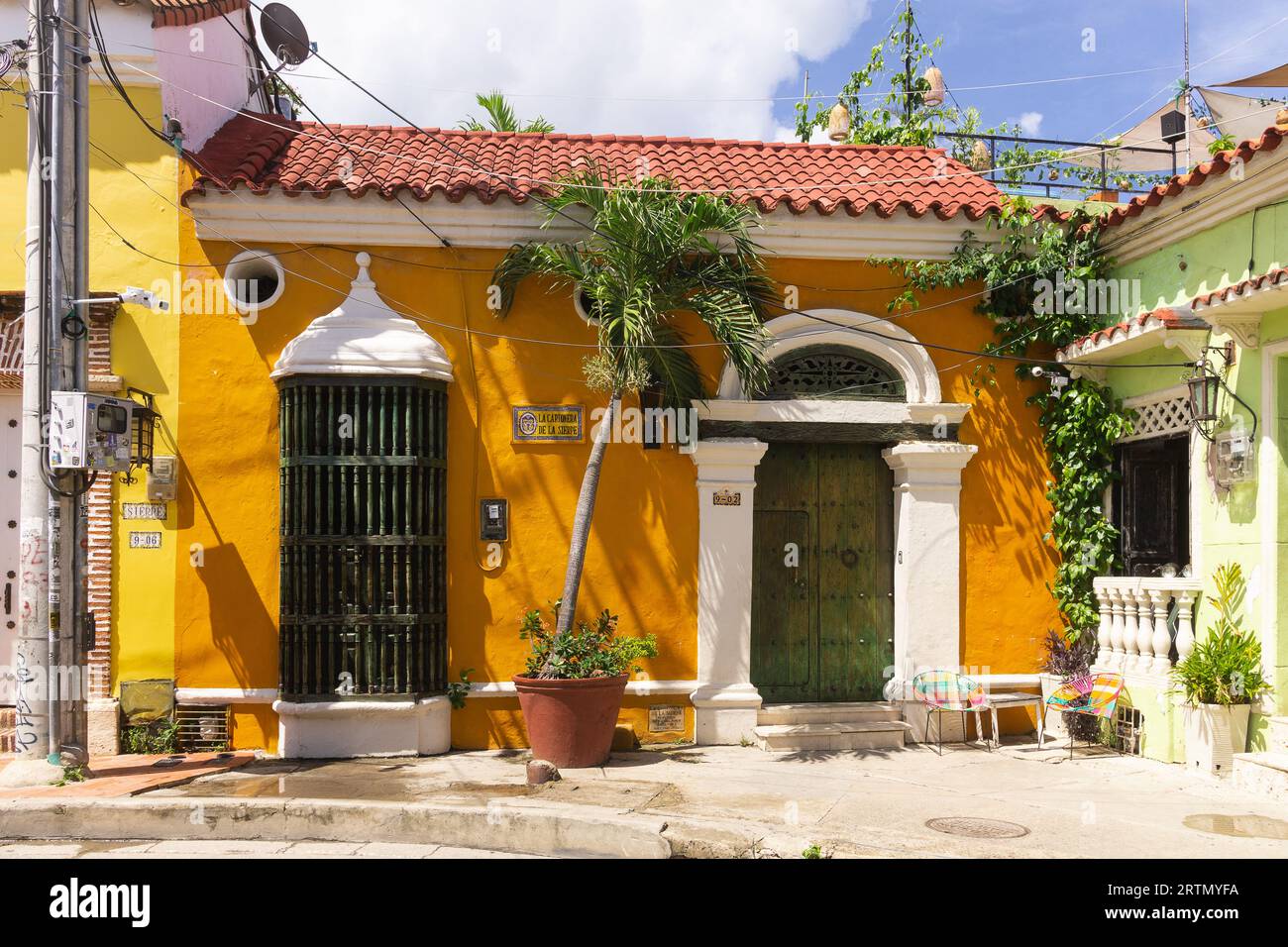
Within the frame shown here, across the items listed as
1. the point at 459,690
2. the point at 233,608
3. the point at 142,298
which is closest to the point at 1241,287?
the point at 459,690

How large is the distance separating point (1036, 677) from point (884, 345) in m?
3.05

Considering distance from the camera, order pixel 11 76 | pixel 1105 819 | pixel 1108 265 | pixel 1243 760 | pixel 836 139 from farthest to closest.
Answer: pixel 836 139 < pixel 1108 265 < pixel 11 76 < pixel 1243 760 < pixel 1105 819

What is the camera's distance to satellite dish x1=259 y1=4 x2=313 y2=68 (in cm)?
1049

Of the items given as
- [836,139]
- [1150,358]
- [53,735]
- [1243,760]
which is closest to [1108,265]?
[1150,358]

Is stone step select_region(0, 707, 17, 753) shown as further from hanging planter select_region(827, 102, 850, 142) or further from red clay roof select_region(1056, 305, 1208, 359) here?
hanging planter select_region(827, 102, 850, 142)

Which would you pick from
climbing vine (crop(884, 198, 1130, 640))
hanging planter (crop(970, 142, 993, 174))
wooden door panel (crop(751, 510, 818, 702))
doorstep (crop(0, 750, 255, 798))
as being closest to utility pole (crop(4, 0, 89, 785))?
doorstep (crop(0, 750, 255, 798))

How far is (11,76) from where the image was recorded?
8.79 metres

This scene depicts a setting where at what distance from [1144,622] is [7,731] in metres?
8.68

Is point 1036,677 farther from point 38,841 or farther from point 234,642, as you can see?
point 38,841

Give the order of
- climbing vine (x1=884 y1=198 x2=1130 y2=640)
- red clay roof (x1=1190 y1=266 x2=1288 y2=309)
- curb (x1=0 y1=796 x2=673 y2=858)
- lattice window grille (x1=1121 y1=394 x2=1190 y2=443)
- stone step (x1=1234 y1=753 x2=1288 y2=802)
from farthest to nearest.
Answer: climbing vine (x1=884 y1=198 x2=1130 y2=640) → lattice window grille (x1=1121 y1=394 x2=1190 y2=443) → stone step (x1=1234 y1=753 x2=1288 y2=802) → red clay roof (x1=1190 y1=266 x2=1288 y2=309) → curb (x1=0 y1=796 x2=673 y2=858)

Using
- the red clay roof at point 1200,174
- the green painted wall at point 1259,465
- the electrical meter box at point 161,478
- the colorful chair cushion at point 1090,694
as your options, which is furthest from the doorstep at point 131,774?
the red clay roof at point 1200,174

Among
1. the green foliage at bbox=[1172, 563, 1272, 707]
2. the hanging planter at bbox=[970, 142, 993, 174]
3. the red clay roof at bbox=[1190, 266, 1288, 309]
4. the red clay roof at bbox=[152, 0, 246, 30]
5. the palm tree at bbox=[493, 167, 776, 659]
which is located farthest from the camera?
the hanging planter at bbox=[970, 142, 993, 174]

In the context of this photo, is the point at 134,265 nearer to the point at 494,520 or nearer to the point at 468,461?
the point at 468,461

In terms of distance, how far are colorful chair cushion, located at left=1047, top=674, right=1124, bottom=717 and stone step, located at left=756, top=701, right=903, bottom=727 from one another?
51.1 inches
